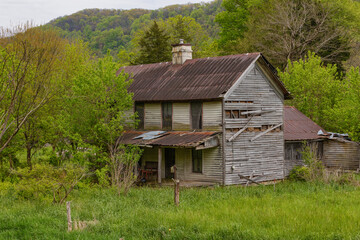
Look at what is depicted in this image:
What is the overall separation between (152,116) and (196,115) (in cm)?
326

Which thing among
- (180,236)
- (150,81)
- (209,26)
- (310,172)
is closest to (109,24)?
(209,26)

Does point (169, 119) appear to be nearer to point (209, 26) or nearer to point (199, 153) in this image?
point (199, 153)

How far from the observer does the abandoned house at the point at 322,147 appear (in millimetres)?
29125

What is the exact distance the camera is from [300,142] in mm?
29891

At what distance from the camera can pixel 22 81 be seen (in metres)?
10.7

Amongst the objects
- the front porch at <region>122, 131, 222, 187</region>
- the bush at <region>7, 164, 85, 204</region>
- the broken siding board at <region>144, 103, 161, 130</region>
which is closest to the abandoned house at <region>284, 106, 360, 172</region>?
the front porch at <region>122, 131, 222, 187</region>

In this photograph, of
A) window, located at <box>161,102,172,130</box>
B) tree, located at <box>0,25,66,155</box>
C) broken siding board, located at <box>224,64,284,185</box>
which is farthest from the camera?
window, located at <box>161,102,172,130</box>

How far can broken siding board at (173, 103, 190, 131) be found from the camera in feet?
84.3

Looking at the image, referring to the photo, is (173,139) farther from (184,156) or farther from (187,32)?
(187,32)

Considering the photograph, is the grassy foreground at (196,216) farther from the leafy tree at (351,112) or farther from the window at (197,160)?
the leafy tree at (351,112)

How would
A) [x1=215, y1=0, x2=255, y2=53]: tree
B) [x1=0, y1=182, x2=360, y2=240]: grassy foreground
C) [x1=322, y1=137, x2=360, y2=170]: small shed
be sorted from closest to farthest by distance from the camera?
1. [x1=0, y1=182, x2=360, y2=240]: grassy foreground
2. [x1=322, y1=137, x2=360, y2=170]: small shed
3. [x1=215, y1=0, x2=255, y2=53]: tree

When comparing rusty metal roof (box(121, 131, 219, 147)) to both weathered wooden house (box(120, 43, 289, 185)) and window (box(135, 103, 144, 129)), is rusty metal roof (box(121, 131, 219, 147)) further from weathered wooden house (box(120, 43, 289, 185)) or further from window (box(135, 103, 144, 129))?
window (box(135, 103, 144, 129))

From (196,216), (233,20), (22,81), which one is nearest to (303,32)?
(233,20)

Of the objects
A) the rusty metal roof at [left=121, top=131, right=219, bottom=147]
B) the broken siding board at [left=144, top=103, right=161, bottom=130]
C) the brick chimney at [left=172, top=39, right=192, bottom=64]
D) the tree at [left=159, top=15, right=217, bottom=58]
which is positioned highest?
the tree at [left=159, top=15, right=217, bottom=58]
